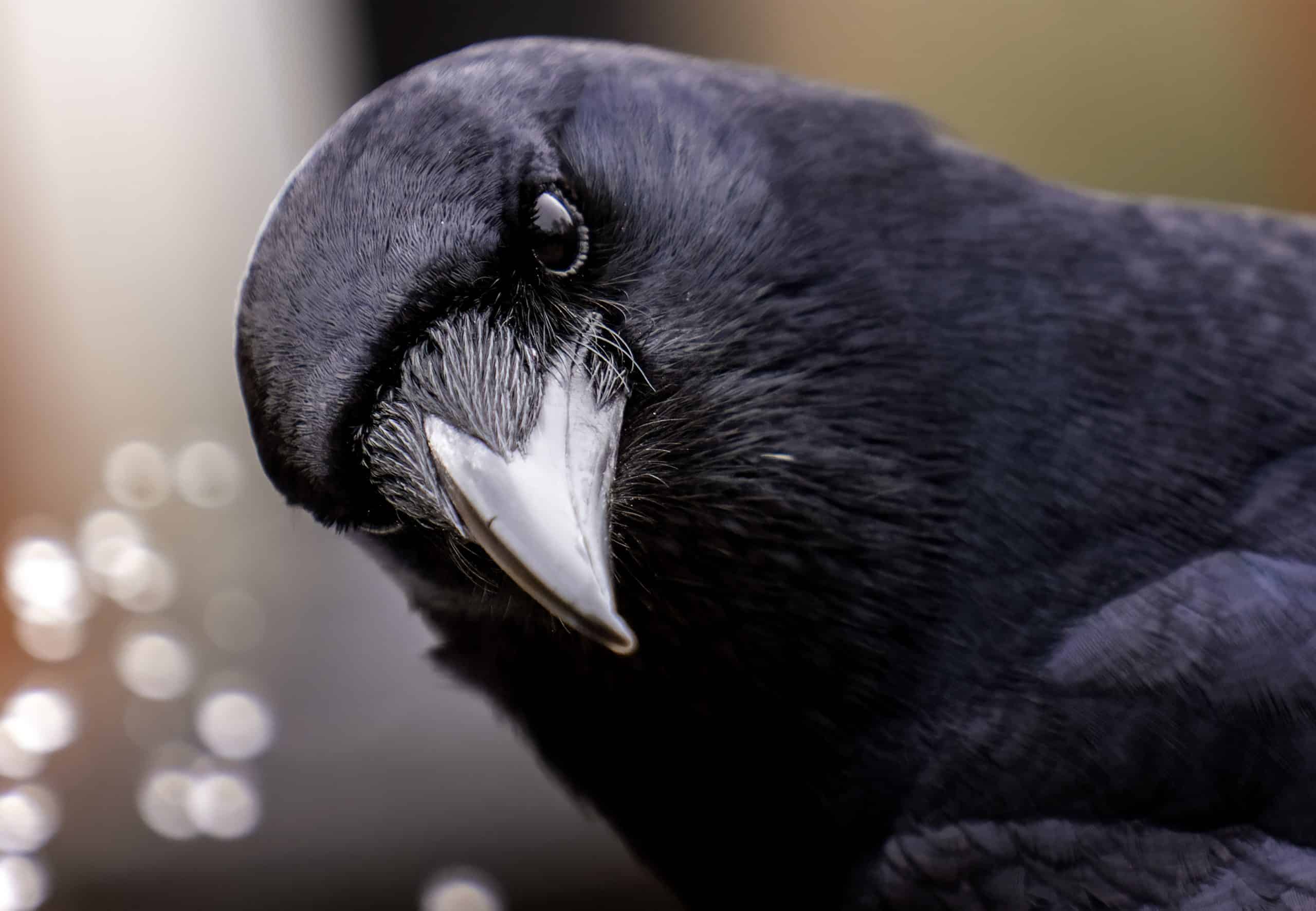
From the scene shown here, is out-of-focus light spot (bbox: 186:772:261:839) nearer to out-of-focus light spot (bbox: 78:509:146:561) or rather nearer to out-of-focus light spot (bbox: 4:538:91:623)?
out-of-focus light spot (bbox: 4:538:91:623)

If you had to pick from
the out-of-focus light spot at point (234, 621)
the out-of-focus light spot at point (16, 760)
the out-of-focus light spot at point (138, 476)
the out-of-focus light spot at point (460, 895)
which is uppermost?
the out-of-focus light spot at point (138, 476)

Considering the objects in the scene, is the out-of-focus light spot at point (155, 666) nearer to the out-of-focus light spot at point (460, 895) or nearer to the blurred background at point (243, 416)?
the blurred background at point (243, 416)

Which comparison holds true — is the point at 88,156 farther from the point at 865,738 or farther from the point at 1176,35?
the point at 1176,35

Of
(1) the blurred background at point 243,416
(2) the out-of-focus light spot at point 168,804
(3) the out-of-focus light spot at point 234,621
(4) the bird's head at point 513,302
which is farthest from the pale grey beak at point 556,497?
(3) the out-of-focus light spot at point 234,621

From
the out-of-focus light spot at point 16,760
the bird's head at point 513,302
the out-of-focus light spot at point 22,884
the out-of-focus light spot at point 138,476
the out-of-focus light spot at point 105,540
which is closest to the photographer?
the bird's head at point 513,302

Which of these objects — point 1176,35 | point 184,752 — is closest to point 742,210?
point 184,752

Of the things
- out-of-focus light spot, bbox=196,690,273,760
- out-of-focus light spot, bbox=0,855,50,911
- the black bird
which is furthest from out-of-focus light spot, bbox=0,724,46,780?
the black bird

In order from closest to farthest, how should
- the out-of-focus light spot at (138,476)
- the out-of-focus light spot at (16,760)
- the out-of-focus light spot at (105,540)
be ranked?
the out-of-focus light spot at (16,760) < the out-of-focus light spot at (105,540) < the out-of-focus light spot at (138,476)

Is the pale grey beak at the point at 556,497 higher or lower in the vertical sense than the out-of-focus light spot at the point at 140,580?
higher

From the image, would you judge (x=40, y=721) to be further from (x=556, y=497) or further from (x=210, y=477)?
(x=556, y=497)
